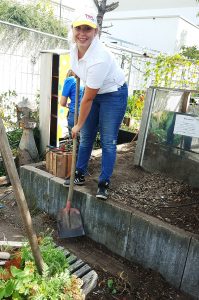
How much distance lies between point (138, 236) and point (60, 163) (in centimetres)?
151

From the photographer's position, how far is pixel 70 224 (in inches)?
139

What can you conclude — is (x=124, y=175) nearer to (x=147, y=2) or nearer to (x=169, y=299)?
(x=169, y=299)

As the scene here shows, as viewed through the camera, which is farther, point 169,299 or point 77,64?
point 77,64

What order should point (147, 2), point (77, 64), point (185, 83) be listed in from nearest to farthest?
point (77, 64) → point (185, 83) → point (147, 2)

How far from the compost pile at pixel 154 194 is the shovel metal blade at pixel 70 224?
36 cm

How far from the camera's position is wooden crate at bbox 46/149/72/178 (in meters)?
4.04

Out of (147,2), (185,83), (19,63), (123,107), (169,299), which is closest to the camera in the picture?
(169,299)

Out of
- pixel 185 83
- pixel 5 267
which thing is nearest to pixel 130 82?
pixel 185 83

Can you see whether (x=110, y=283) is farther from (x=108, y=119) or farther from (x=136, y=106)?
(x=136, y=106)

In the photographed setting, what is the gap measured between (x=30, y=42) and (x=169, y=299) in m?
6.76

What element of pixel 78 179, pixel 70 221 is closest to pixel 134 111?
pixel 78 179

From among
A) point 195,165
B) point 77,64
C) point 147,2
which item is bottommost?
point 195,165

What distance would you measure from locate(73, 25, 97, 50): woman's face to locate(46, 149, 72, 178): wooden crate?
1615 millimetres

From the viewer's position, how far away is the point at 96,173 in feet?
14.2
